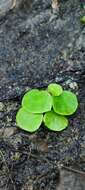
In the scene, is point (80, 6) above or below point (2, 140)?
above

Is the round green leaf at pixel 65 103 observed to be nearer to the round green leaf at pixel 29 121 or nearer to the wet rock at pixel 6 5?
the round green leaf at pixel 29 121

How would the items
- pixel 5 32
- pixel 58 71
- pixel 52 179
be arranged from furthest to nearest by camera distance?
1. pixel 5 32
2. pixel 58 71
3. pixel 52 179

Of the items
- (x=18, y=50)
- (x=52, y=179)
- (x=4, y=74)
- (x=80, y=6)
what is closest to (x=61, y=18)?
(x=80, y=6)

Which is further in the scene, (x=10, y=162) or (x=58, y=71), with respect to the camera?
(x=58, y=71)

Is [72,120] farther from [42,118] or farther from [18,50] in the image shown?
[18,50]

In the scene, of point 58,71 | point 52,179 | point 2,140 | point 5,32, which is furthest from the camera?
point 5,32

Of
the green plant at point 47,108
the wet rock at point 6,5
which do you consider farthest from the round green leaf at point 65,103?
the wet rock at point 6,5
